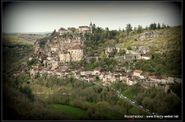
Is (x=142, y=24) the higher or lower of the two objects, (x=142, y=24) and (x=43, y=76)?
the higher

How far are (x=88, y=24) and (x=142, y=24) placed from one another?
81cm

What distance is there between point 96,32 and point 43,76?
1.05 meters

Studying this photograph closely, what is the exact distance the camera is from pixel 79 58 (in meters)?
7.63

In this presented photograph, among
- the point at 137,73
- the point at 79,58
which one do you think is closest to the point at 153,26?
the point at 137,73

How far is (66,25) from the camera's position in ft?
24.9

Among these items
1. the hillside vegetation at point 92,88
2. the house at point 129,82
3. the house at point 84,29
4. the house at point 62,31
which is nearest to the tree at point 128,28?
the hillside vegetation at point 92,88

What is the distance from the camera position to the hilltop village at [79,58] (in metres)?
7.51

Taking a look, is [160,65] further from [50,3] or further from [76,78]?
[50,3]

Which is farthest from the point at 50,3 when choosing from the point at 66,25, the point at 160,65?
the point at 160,65

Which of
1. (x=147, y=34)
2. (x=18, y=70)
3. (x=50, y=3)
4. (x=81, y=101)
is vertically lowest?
(x=81, y=101)

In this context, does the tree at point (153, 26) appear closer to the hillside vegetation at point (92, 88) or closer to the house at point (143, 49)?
the hillside vegetation at point (92, 88)

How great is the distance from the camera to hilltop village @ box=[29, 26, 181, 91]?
7.51 metres

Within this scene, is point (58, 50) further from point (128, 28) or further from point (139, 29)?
point (139, 29)

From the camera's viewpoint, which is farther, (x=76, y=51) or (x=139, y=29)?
(x=76, y=51)
